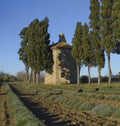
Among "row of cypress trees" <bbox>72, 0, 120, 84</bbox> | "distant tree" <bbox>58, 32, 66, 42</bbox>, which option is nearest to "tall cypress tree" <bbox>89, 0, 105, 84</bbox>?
"row of cypress trees" <bbox>72, 0, 120, 84</bbox>

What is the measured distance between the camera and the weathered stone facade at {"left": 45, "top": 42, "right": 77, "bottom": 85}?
69.9 m

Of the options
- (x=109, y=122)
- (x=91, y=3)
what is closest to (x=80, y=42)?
(x=91, y=3)

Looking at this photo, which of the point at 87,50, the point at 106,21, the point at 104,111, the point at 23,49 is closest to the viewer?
the point at 104,111

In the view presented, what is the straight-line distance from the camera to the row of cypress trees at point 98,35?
46406 mm

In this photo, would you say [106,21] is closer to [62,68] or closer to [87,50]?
[87,50]

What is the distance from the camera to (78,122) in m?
13.6

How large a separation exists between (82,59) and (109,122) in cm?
4159

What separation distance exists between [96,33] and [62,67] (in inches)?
823

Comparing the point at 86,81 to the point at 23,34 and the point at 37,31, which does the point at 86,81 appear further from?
the point at 23,34

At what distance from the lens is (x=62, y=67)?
7088 cm

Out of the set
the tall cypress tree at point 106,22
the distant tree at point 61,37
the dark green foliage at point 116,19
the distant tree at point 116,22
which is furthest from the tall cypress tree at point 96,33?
the distant tree at point 61,37

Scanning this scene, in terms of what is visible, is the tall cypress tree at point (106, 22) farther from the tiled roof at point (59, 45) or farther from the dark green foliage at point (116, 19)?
the tiled roof at point (59, 45)

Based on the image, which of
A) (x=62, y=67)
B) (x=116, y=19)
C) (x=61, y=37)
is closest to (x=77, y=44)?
(x=116, y=19)

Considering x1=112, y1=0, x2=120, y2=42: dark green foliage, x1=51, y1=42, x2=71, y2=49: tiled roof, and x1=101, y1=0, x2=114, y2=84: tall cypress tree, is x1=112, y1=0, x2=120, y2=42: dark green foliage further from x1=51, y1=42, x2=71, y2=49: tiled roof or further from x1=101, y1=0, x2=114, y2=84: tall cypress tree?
x1=51, y1=42, x2=71, y2=49: tiled roof
